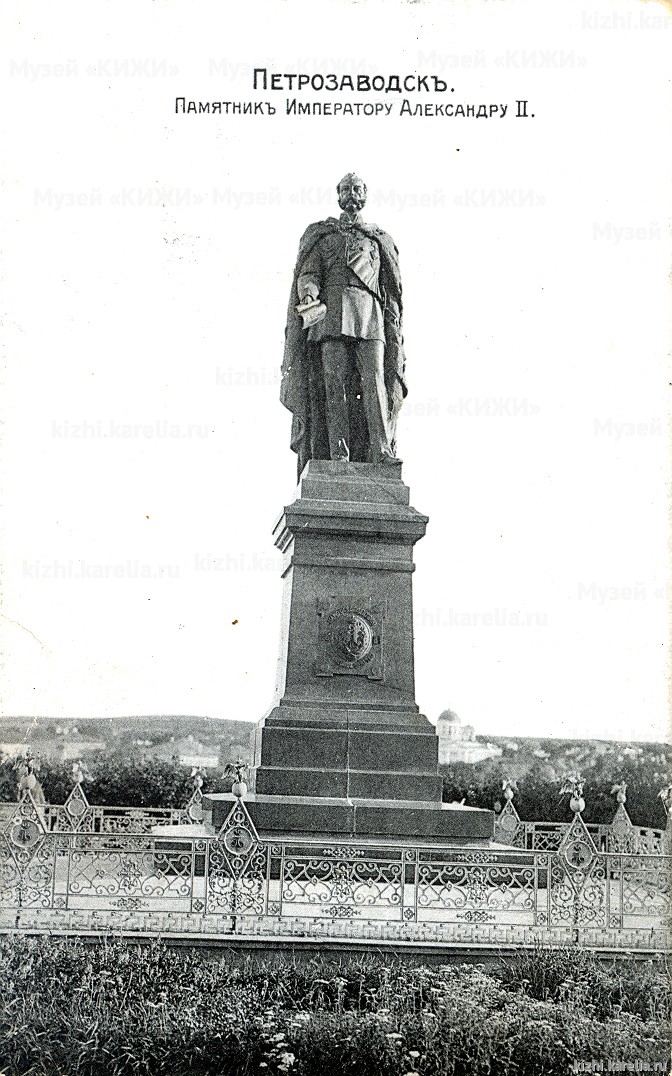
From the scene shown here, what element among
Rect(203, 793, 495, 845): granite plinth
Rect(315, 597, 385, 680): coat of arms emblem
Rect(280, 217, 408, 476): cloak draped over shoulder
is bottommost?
Rect(203, 793, 495, 845): granite plinth

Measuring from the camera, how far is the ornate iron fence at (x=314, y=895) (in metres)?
9.40

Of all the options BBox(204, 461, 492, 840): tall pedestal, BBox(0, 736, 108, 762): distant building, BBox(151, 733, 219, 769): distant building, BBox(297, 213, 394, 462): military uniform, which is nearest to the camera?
BBox(204, 461, 492, 840): tall pedestal

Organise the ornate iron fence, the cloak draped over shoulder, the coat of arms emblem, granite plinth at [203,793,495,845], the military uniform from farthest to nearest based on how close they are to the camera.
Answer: the cloak draped over shoulder < the military uniform < the coat of arms emblem < granite plinth at [203,793,495,845] < the ornate iron fence

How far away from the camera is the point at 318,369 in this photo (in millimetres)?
13008

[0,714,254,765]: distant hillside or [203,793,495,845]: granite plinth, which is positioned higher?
[0,714,254,765]: distant hillside

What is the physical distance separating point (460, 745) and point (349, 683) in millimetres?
10645

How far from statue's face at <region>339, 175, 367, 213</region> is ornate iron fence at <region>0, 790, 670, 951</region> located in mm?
6382

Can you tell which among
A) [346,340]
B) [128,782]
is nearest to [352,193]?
[346,340]

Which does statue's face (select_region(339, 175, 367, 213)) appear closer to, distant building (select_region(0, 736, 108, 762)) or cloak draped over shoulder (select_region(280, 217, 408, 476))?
cloak draped over shoulder (select_region(280, 217, 408, 476))

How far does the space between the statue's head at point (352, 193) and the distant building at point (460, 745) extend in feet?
36.2

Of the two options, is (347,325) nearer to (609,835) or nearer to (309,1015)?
(609,835)

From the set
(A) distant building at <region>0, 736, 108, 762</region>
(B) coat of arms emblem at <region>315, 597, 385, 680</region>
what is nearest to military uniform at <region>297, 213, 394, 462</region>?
(B) coat of arms emblem at <region>315, 597, 385, 680</region>

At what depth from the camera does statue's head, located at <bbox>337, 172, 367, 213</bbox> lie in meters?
12.7

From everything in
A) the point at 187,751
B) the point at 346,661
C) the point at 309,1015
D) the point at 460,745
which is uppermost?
the point at 346,661
